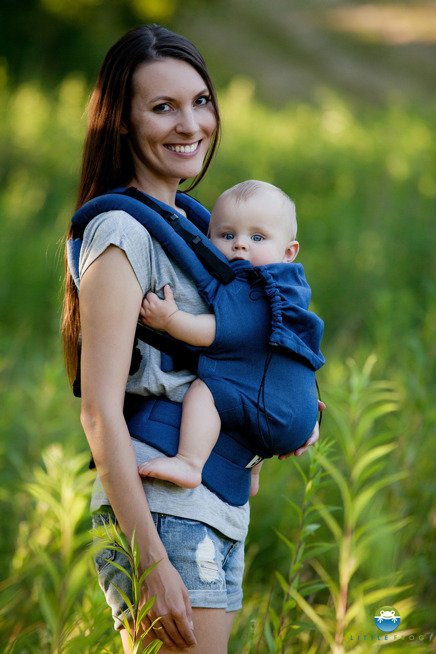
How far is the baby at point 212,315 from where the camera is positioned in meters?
2.05

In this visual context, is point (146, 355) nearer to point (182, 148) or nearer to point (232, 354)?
point (232, 354)

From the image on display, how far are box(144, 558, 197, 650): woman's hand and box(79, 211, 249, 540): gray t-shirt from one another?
5.2 inches

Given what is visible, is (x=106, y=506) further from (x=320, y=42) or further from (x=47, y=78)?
(x=320, y=42)

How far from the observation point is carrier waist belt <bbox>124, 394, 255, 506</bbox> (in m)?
2.10

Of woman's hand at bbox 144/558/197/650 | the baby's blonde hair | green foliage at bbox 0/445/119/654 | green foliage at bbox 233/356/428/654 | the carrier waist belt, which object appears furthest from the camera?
the baby's blonde hair

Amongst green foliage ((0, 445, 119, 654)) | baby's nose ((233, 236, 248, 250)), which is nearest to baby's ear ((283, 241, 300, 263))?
baby's nose ((233, 236, 248, 250))

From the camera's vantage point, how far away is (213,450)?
84.8 inches

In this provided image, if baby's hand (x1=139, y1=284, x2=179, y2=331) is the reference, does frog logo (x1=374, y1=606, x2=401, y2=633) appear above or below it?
below

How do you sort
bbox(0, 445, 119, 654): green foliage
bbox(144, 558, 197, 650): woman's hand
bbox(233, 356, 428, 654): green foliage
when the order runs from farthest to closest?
bbox(144, 558, 197, 650): woman's hand
bbox(233, 356, 428, 654): green foliage
bbox(0, 445, 119, 654): green foliage

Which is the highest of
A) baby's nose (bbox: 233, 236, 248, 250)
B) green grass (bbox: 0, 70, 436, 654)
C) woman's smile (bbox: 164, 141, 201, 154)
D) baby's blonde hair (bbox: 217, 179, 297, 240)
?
woman's smile (bbox: 164, 141, 201, 154)

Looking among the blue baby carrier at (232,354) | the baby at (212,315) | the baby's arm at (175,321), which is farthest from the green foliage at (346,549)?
the baby's arm at (175,321)

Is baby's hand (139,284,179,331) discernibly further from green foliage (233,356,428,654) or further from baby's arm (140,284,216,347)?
green foliage (233,356,428,654)

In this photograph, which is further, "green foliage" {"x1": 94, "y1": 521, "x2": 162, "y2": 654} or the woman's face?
the woman's face

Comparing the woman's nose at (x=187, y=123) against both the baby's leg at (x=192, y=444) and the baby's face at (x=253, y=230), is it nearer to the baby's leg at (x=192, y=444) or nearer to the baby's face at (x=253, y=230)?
the baby's face at (x=253, y=230)
